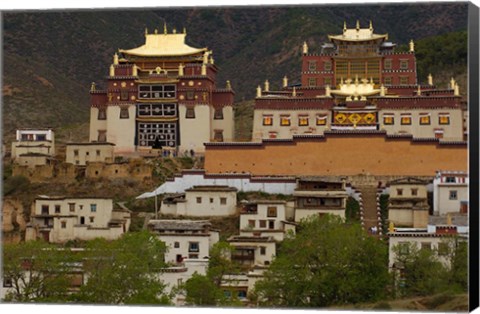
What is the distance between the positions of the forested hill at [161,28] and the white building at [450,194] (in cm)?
2346

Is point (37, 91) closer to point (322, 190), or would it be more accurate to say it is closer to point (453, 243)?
point (322, 190)

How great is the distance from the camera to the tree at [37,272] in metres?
37.7

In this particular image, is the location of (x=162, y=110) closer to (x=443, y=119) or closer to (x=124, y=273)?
(x=443, y=119)

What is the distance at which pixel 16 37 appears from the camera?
8056 centimetres

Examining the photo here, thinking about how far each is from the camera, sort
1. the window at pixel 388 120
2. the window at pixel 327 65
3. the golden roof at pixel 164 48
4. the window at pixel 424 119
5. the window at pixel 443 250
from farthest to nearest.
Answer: the window at pixel 327 65, the golden roof at pixel 164 48, the window at pixel 388 120, the window at pixel 424 119, the window at pixel 443 250

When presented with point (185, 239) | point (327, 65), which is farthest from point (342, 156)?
point (327, 65)

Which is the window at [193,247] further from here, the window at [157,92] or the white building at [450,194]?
the window at [157,92]

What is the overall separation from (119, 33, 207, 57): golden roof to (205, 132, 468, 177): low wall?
756cm

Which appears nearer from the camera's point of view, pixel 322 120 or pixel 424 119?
pixel 424 119

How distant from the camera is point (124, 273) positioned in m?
37.5

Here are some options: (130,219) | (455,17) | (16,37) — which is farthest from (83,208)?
(455,17)

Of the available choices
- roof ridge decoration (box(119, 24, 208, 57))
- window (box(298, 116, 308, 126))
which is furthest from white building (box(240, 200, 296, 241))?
roof ridge decoration (box(119, 24, 208, 57))

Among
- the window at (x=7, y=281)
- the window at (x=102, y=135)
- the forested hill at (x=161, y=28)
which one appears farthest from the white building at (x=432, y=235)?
the forested hill at (x=161, y=28)

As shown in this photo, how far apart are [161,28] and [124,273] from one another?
1912 inches
